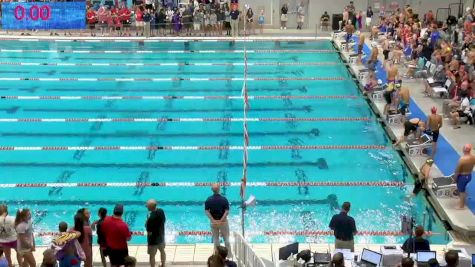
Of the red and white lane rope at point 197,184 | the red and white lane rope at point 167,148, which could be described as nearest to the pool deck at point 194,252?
the red and white lane rope at point 197,184

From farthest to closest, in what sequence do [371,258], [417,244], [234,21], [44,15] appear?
[44,15] < [234,21] < [417,244] < [371,258]

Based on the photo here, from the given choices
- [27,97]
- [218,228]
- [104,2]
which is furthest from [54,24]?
[218,228]

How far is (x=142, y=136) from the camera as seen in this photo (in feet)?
44.5

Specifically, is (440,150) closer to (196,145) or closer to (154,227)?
(196,145)

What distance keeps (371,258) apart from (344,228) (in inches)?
25.4

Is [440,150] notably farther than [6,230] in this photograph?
Yes

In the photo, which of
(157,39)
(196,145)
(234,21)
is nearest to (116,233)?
(196,145)

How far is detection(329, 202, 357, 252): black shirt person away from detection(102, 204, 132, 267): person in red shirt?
2.48 m

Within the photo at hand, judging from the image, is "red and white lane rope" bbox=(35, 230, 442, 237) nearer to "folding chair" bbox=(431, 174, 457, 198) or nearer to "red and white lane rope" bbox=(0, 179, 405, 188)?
"folding chair" bbox=(431, 174, 457, 198)

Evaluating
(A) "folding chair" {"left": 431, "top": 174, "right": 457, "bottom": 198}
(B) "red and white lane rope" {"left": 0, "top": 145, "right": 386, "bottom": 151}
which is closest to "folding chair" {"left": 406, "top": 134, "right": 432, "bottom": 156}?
(B) "red and white lane rope" {"left": 0, "top": 145, "right": 386, "bottom": 151}

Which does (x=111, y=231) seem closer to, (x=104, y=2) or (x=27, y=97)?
(x=27, y=97)

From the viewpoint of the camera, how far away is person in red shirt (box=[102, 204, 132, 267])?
274 inches

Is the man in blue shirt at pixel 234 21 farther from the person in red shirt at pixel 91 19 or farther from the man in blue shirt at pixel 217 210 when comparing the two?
the man in blue shirt at pixel 217 210

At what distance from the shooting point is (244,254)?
7.19 metres
